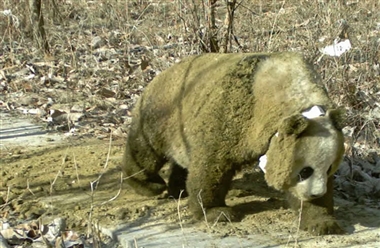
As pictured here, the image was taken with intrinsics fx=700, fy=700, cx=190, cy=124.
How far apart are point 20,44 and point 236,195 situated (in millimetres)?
5582

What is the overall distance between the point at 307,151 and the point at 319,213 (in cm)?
62

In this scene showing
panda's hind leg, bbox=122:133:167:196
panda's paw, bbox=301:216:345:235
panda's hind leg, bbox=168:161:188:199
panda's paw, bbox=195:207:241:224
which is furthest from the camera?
panda's hind leg, bbox=168:161:188:199

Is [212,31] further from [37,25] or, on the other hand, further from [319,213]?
[319,213]

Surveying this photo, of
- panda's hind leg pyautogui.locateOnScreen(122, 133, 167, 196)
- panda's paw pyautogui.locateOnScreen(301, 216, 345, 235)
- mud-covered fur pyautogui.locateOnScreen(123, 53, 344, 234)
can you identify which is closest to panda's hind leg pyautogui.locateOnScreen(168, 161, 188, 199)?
panda's hind leg pyautogui.locateOnScreen(122, 133, 167, 196)

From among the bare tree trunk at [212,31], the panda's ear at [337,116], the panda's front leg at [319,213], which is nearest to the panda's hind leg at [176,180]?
the panda's front leg at [319,213]

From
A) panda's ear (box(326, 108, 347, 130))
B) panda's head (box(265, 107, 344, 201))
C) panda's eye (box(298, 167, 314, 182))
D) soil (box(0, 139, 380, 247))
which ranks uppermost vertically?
panda's ear (box(326, 108, 347, 130))

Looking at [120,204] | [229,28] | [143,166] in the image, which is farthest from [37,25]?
[120,204]

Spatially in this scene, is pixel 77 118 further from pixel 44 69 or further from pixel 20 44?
pixel 20 44

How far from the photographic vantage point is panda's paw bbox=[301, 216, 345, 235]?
4625 mm

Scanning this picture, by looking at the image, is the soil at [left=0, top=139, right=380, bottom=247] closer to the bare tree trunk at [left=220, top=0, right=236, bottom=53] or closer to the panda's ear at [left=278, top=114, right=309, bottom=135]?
the panda's ear at [left=278, top=114, right=309, bottom=135]

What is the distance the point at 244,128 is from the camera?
14.9 feet

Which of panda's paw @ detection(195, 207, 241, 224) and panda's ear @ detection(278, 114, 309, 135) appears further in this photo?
panda's paw @ detection(195, 207, 241, 224)

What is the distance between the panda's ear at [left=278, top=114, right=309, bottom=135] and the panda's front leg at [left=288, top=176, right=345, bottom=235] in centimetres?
59

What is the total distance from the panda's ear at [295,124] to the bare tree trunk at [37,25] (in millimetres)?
6087
